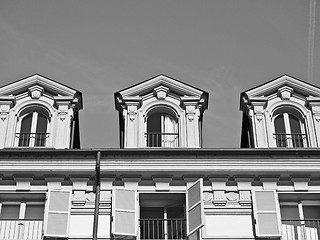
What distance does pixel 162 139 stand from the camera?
22.2 m

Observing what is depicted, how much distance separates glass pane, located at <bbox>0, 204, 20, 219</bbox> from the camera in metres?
20.4

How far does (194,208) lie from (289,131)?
4.67m

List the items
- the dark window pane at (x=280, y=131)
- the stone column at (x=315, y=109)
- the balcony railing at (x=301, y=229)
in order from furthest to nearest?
the stone column at (x=315, y=109)
the dark window pane at (x=280, y=131)
the balcony railing at (x=301, y=229)

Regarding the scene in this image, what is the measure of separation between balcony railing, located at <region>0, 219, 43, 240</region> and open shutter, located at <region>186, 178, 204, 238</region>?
4382mm

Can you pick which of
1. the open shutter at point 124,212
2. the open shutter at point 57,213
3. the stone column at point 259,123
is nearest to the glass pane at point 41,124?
the open shutter at point 57,213

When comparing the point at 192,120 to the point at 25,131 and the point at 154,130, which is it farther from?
the point at 25,131

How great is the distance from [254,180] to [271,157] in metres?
0.91

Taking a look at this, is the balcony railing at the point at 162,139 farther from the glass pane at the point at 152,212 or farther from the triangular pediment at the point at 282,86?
the triangular pediment at the point at 282,86

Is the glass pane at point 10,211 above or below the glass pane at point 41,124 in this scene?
below

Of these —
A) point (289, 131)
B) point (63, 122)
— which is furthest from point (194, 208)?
point (63, 122)

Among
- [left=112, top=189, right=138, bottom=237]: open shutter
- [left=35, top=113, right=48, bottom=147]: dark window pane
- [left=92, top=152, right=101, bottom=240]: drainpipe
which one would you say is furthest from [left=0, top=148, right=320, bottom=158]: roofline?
[left=112, top=189, right=138, bottom=237]: open shutter

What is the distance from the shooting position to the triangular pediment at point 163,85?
22875 millimetres

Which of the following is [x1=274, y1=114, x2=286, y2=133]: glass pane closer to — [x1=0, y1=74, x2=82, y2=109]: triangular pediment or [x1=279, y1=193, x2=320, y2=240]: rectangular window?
[x1=279, y1=193, x2=320, y2=240]: rectangular window

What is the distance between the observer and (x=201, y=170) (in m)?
20.8
